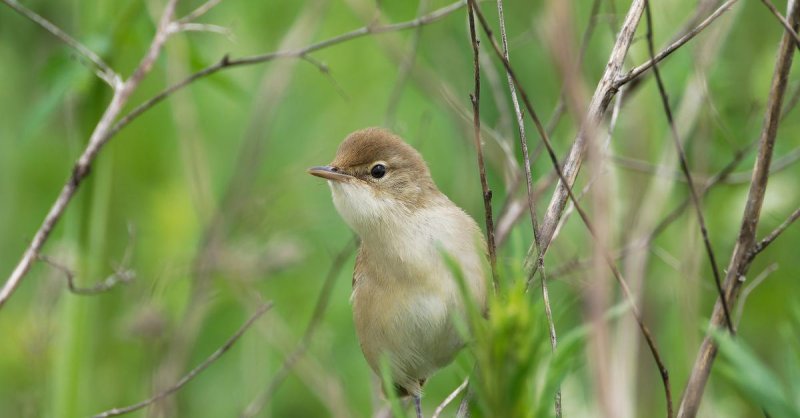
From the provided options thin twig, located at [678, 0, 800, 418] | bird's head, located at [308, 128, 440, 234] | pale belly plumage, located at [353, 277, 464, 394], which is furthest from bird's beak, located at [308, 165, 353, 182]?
thin twig, located at [678, 0, 800, 418]

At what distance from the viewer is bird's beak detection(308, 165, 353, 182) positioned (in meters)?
3.00

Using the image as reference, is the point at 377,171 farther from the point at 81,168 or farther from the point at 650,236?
the point at 81,168

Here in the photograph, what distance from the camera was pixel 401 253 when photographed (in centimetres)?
291

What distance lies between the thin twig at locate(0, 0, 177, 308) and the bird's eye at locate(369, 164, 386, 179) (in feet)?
2.60

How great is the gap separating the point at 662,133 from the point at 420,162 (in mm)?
998

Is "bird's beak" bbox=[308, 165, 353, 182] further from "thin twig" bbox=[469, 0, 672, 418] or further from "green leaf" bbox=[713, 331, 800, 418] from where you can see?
"green leaf" bbox=[713, 331, 800, 418]

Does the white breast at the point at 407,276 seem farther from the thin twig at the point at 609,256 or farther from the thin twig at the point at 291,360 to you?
the thin twig at the point at 609,256

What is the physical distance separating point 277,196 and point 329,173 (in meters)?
1.02

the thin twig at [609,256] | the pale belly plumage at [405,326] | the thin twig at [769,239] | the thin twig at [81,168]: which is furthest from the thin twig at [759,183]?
the thin twig at [81,168]

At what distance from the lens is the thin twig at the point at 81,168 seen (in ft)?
8.14

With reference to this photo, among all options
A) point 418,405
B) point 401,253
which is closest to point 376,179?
point 401,253

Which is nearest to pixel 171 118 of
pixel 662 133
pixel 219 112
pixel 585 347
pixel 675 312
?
pixel 219 112

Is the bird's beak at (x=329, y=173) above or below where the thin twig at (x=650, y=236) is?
above

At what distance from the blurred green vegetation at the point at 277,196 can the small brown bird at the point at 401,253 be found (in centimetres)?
19
